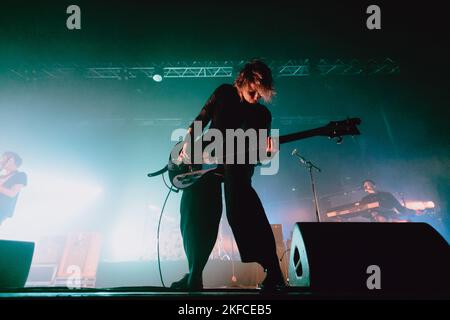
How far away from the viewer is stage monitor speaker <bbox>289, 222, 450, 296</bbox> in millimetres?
1689

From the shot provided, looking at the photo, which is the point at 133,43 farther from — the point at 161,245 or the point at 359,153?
the point at 359,153

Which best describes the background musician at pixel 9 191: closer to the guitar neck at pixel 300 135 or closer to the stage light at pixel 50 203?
the stage light at pixel 50 203

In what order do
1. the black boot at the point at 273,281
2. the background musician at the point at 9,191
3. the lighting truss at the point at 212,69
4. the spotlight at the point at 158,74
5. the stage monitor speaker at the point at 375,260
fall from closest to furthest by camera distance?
the stage monitor speaker at the point at 375,260, the black boot at the point at 273,281, the background musician at the point at 9,191, the lighting truss at the point at 212,69, the spotlight at the point at 158,74

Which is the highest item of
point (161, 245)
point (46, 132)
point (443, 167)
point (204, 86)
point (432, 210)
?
point (204, 86)

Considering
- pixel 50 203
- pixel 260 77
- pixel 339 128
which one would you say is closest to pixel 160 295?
pixel 260 77

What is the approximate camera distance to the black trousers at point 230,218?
1982mm

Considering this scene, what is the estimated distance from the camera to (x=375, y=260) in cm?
178

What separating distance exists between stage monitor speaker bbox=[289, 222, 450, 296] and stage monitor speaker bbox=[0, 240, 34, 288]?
2.50m

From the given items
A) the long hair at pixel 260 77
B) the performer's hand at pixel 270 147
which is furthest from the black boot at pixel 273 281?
the long hair at pixel 260 77

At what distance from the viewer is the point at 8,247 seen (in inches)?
96.2

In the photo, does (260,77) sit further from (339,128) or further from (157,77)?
(157,77)

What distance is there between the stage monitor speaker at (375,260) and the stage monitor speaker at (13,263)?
250 cm

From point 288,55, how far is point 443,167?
264 inches
